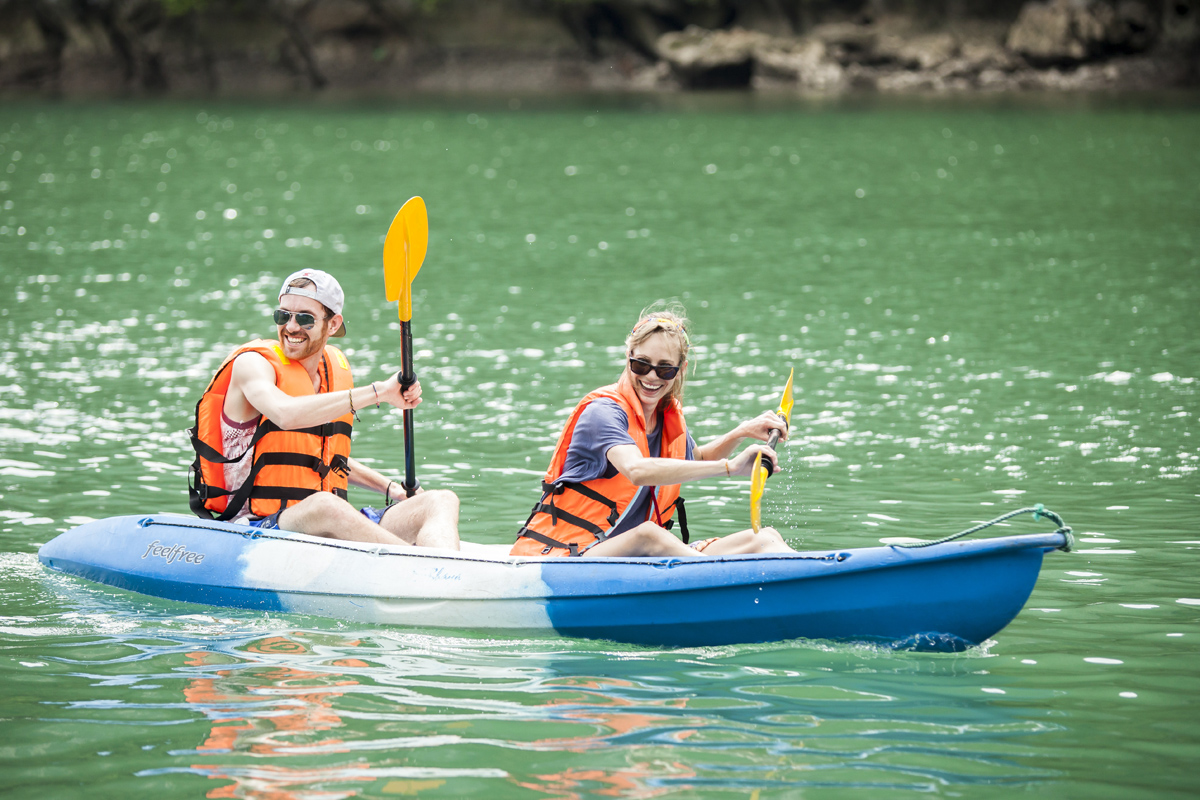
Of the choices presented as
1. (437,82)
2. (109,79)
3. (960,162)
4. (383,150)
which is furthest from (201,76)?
(960,162)

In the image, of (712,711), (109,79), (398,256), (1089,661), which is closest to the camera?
(712,711)

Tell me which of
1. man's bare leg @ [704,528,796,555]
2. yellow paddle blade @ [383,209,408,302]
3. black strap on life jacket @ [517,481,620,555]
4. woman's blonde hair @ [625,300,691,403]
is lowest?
man's bare leg @ [704,528,796,555]

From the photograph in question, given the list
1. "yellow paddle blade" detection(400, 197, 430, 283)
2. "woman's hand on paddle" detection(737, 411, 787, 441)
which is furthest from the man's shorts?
"woman's hand on paddle" detection(737, 411, 787, 441)

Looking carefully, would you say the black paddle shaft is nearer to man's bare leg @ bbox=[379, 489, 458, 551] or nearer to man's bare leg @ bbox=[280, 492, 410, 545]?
man's bare leg @ bbox=[379, 489, 458, 551]

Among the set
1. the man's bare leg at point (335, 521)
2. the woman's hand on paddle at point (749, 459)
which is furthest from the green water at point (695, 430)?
the woman's hand on paddle at point (749, 459)

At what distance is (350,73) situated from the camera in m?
47.8

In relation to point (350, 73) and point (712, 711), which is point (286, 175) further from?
point (350, 73)

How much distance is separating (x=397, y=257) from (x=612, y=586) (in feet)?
6.35

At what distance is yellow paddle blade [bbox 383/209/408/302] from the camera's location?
18.9 feet

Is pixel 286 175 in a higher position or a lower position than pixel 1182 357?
higher

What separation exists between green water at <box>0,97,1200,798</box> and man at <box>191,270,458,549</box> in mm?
429

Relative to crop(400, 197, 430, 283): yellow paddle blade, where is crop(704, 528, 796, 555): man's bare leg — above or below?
below

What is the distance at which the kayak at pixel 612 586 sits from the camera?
432 cm

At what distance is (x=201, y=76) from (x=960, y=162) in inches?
1337
